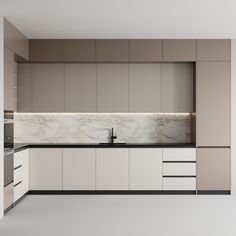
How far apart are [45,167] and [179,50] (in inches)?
116

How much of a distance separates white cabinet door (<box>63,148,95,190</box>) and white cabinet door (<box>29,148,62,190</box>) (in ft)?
0.33

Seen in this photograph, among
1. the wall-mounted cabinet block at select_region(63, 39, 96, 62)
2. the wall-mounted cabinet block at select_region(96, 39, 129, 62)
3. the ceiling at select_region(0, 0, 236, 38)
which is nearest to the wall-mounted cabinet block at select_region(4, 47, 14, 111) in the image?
the ceiling at select_region(0, 0, 236, 38)

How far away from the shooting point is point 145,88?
7.68 meters

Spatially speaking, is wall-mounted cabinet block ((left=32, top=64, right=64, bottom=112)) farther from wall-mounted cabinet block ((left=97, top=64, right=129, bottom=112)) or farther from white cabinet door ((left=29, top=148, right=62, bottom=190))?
white cabinet door ((left=29, top=148, right=62, bottom=190))

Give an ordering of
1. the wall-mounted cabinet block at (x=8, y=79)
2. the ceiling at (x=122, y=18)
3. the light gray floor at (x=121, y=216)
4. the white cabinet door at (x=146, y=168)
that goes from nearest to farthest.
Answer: the light gray floor at (x=121, y=216)
the ceiling at (x=122, y=18)
the wall-mounted cabinet block at (x=8, y=79)
the white cabinet door at (x=146, y=168)

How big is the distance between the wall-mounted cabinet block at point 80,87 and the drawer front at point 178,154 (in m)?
1.44

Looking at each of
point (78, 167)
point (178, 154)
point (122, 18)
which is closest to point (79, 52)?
point (122, 18)

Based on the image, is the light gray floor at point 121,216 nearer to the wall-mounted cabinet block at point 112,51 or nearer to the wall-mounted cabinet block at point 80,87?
the wall-mounted cabinet block at point 80,87

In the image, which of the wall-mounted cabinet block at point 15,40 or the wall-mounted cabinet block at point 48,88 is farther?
the wall-mounted cabinet block at point 48,88

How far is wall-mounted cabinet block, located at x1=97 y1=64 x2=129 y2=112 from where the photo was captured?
25.1 ft

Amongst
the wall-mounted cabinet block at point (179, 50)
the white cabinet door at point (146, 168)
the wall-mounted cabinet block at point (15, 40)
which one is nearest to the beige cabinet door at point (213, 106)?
the wall-mounted cabinet block at point (179, 50)

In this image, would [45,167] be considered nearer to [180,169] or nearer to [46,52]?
[46,52]

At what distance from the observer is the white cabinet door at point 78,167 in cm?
739

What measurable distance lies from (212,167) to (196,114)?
0.92 meters
